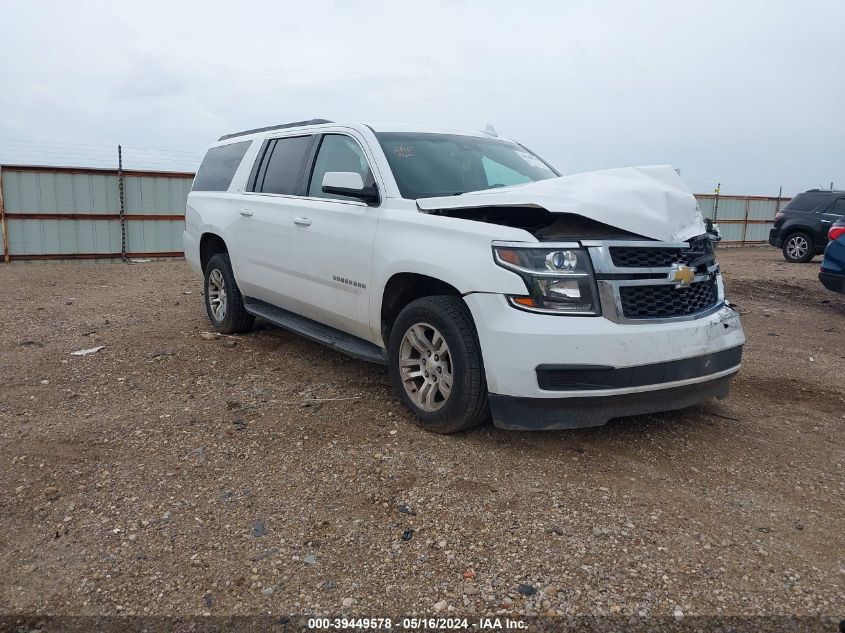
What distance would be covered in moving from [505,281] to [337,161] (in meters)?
2.02

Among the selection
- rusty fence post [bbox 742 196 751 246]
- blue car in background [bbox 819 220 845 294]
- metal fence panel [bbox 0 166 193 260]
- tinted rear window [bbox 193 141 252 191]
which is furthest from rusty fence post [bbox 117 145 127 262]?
rusty fence post [bbox 742 196 751 246]

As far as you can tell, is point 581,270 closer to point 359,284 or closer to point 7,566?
point 359,284

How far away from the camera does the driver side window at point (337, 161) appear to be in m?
4.62

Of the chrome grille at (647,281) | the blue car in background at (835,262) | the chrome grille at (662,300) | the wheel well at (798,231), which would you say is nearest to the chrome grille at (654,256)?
the chrome grille at (647,281)

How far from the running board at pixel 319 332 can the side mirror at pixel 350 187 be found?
96cm

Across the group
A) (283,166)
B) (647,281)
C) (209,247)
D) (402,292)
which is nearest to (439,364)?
(402,292)

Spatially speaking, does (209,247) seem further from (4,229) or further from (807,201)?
(807,201)

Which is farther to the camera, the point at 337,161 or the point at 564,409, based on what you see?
the point at 337,161

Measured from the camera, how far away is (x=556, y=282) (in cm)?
340

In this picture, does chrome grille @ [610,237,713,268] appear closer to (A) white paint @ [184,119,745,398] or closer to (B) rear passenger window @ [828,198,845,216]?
(A) white paint @ [184,119,745,398]

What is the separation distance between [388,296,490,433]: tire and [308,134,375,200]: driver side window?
1.10m

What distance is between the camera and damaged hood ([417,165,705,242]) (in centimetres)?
353

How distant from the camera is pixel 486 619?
7.82ft

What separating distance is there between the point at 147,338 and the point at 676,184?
15.9 ft
